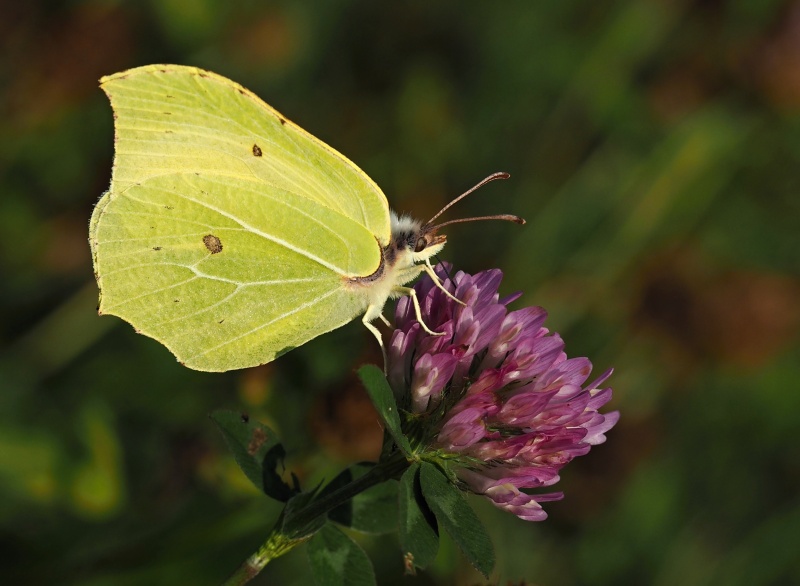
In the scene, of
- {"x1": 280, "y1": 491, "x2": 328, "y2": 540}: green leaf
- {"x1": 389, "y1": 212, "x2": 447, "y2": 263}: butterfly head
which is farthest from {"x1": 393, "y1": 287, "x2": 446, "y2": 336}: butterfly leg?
{"x1": 280, "y1": 491, "x2": 328, "y2": 540}: green leaf

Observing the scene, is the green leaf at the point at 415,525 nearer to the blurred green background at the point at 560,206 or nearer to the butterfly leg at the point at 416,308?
the butterfly leg at the point at 416,308

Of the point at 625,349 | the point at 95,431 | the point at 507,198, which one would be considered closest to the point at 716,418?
the point at 625,349

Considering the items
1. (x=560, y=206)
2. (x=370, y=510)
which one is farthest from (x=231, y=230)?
(x=560, y=206)

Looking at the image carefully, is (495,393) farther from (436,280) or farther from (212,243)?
(212,243)

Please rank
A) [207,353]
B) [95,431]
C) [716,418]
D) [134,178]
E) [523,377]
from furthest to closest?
[716,418] → [95,431] → [134,178] → [207,353] → [523,377]

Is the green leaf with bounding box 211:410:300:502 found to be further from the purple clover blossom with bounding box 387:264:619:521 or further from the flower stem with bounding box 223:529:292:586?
the purple clover blossom with bounding box 387:264:619:521

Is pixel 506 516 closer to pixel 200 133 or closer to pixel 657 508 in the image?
pixel 657 508

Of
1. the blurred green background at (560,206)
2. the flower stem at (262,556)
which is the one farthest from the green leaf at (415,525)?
the blurred green background at (560,206)
